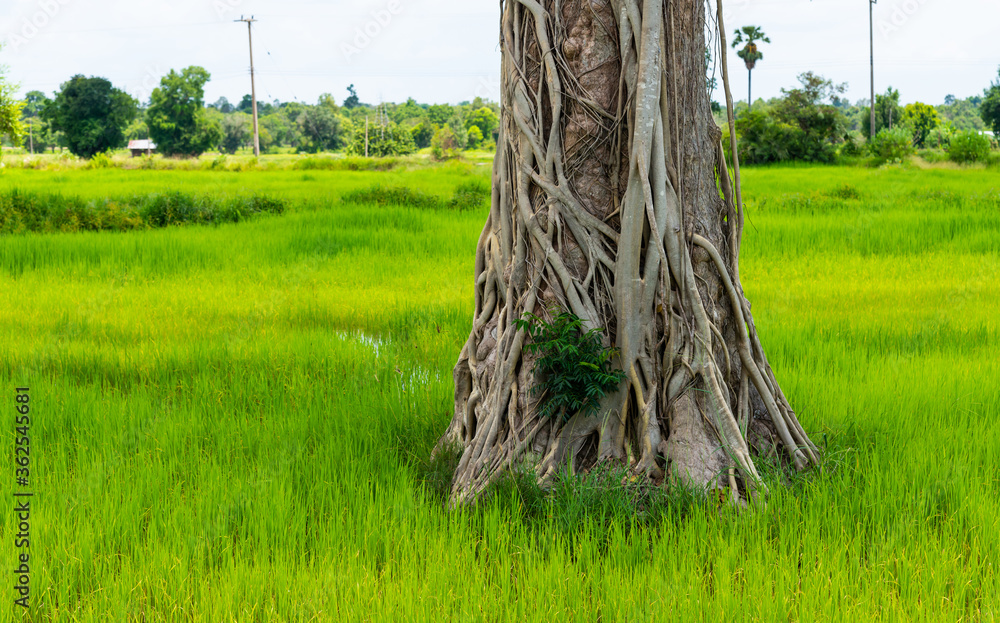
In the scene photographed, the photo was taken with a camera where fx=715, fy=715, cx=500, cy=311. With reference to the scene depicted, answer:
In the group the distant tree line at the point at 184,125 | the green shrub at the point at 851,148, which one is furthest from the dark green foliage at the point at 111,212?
the distant tree line at the point at 184,125

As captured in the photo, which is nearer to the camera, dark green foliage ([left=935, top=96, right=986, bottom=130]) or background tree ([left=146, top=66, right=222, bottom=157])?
background tree ([left=146, top=66, right=222, bottom=157])

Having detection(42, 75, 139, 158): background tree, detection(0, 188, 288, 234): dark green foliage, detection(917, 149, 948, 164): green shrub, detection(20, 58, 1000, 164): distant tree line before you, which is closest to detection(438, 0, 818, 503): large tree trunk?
detection(0, 188, 288, 234): dark green foliage

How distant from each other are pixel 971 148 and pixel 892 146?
3585 mm

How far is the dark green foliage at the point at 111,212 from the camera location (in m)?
11.4

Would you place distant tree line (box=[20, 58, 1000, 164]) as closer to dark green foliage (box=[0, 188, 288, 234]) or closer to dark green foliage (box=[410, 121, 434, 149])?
dark green foliage (box=[410, 121, 434, 149])

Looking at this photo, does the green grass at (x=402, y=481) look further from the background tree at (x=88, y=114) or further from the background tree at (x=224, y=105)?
the background tree at (x=224, y=105)

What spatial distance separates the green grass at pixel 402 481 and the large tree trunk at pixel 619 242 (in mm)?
242

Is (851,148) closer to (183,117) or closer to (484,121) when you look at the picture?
(484,121)

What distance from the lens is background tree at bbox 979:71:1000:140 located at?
152 ft

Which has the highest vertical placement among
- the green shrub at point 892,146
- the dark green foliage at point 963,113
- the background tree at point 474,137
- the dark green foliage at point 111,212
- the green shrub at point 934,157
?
the dark green foliage at point 963,113

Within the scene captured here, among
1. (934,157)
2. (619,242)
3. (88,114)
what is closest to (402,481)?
(619,242)

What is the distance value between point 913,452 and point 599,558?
1.65 m

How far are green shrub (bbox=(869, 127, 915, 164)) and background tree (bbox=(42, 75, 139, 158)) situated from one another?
52.5m

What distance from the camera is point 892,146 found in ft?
91.7
